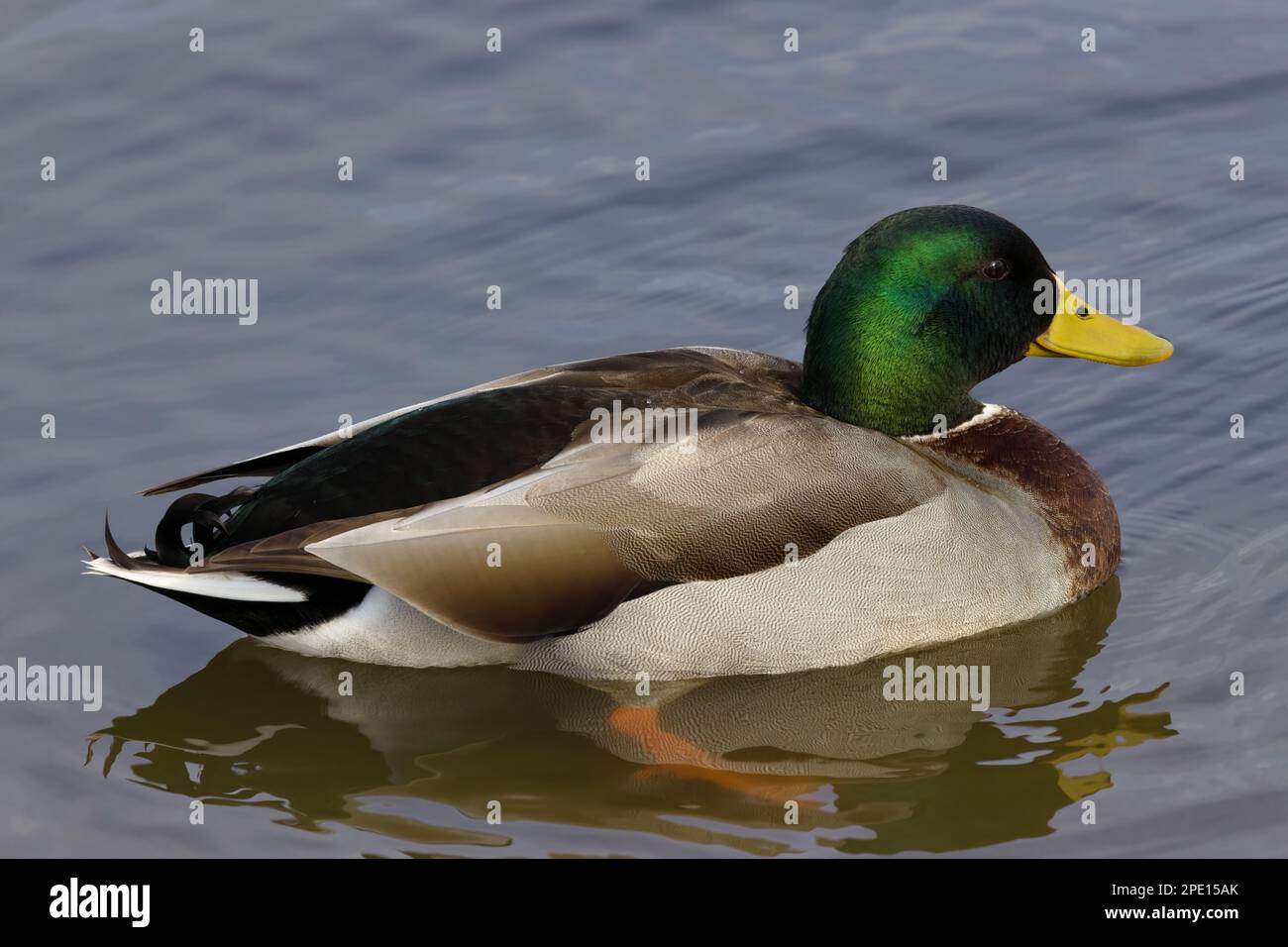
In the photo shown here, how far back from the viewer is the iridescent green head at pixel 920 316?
25.9 feet

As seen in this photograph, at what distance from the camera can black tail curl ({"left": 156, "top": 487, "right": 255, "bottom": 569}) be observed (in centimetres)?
750

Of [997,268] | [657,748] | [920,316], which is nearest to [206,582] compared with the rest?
[657,748]

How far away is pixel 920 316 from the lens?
26.1 feet

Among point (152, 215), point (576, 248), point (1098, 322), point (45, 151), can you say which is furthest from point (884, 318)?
point (45, 151)

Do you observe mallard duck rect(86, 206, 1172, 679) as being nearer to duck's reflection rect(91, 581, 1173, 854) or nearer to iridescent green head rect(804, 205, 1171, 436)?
iridescent green head rect(804, 205, 1171, 436)

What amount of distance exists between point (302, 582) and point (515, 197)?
420 cm

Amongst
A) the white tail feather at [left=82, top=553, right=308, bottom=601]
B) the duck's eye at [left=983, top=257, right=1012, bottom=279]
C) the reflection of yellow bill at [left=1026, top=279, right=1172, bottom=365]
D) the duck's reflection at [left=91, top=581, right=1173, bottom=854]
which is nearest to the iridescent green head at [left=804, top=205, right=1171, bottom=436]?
the duck's eye at [left=983, top=257, right=1012, bottom=279]

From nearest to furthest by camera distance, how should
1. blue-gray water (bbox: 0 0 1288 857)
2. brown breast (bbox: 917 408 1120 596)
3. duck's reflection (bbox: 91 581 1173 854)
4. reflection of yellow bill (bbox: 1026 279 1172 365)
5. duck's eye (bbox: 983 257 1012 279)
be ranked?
duck's reflection (bbox: 91 581 1173 854) → blue-gray water (bbox: 0 0 1288 857) → duck's eye (bbox: 983 257 1012 279) → brown breast (bbox: 917 408 1120 596) → reflection of yellow bill (bbox: 1026 279 1172 365)

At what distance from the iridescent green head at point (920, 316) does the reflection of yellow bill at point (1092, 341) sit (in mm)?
114

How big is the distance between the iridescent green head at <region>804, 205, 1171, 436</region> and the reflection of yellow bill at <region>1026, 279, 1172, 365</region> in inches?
4.5

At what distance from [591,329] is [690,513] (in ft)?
9.86

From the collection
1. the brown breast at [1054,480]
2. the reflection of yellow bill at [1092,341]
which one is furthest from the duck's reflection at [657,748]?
the reflection of yellow bill at [1092,341]

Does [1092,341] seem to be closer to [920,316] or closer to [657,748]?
[920,316]

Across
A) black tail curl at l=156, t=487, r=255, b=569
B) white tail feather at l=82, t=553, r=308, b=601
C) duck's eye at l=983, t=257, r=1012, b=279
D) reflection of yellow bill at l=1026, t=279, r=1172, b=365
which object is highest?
duck's eye at l=983, t=257, r=1012, b=279
